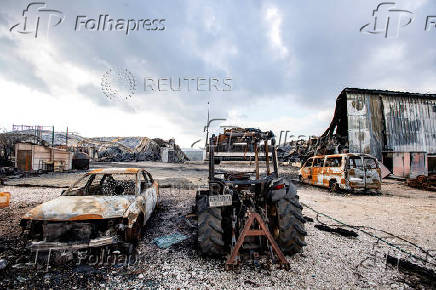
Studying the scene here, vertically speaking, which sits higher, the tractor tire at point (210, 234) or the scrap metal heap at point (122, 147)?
the scrap metal heap at point (122, 147)

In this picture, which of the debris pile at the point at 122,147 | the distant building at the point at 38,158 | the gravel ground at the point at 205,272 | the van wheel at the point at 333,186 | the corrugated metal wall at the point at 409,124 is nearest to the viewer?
the gravel ground at the point at 205,272

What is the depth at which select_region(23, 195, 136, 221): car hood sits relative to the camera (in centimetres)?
321

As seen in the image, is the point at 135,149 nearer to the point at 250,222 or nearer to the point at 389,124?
the point at 389,124

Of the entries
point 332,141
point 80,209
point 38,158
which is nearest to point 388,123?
point 332,141

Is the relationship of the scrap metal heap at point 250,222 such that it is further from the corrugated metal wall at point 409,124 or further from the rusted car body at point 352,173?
the corrugated metal wall at point 409,124

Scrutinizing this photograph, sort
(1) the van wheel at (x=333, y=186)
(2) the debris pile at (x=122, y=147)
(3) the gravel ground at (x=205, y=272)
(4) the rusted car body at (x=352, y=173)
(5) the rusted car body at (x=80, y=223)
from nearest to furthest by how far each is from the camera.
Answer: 1. (3) the gravel ground at (x=205, y=272)
2. (5) the rusted car body at (x=80, y=223)
3. (4) the rusted car body at (x=352, y=173)
4. (1) the van wheel at (x=333, y=186)
5. (2) the debris pile at (x=122, y=147)

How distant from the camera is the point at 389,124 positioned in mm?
16672

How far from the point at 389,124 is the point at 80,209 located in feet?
70.3

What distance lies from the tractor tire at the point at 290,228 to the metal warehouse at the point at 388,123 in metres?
15.6

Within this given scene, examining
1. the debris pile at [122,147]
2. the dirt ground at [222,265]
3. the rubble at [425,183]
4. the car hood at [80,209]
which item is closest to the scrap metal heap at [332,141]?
the rubble at [425,183]

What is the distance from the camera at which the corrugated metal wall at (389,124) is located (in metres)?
16.3

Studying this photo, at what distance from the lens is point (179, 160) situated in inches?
1454

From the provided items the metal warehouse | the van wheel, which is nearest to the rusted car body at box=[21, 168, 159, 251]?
the van wheel

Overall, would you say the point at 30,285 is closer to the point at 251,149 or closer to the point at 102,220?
the point at 102,220
